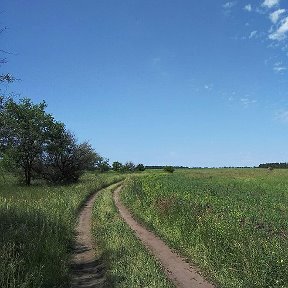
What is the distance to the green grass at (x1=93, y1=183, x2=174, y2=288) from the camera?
33.9ft

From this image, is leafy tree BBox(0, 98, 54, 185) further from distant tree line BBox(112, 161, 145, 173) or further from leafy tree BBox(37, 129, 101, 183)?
distant tree line BBox(112, 161, 145, 173)

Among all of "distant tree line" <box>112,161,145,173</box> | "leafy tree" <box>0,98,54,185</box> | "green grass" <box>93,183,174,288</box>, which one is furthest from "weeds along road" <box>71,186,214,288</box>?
"distant tree line" <box>112,161,145,173</box>

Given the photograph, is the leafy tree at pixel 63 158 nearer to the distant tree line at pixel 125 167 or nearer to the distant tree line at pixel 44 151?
the distant tree line at pixel 44 151

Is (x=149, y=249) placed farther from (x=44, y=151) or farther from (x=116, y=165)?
(x=116, y=165)

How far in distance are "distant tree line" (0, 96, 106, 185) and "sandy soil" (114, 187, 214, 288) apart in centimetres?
3456

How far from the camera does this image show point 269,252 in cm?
1083

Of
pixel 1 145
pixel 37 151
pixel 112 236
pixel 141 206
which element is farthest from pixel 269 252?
pixel 37 151

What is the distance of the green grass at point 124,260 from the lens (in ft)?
33.9

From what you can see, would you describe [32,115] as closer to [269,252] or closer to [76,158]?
[76,158]

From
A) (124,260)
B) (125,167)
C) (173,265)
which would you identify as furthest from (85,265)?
(125,167)

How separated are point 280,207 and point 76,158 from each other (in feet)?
123

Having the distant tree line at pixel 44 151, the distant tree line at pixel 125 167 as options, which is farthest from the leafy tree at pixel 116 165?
the distant tree line at pixel 44 151

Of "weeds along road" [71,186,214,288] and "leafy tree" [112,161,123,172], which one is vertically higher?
"leafy tree" [112,161,123,172]

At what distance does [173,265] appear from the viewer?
13.2 m
